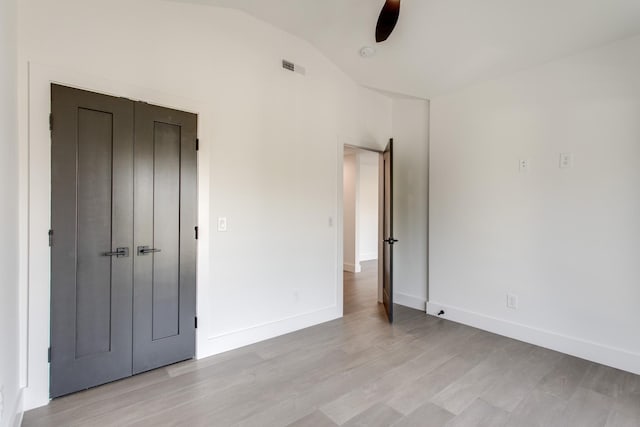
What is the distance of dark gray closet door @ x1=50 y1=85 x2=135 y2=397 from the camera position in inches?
80.7

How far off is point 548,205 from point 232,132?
3.02 metres

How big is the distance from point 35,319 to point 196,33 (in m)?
2.42

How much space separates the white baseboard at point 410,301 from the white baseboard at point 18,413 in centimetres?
378

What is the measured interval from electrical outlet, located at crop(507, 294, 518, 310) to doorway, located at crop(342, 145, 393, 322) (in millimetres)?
1198

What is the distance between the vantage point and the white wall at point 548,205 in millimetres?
2535

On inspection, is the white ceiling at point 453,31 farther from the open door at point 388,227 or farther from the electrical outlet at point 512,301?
the electrical outlet at point 512,301

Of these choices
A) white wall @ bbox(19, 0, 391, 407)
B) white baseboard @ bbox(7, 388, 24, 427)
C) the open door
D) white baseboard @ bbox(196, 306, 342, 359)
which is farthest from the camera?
the open door

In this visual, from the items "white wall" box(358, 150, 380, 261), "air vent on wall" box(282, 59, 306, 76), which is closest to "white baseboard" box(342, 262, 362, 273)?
"white wall" box(358, 150, 380, 261)

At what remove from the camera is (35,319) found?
1.98 m

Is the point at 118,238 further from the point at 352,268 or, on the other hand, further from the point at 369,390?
the point at 352,268

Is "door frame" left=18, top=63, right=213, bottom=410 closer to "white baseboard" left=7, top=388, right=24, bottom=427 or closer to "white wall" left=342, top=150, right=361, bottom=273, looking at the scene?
"white baseboard" left=7, top=388, right=24, bottom=427

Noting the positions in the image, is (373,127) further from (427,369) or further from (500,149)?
(427,369)

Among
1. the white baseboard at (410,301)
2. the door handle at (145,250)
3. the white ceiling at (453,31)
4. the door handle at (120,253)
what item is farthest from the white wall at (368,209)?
the door handle at (120,253)

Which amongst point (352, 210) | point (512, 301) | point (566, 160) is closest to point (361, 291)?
point (352, 210)
